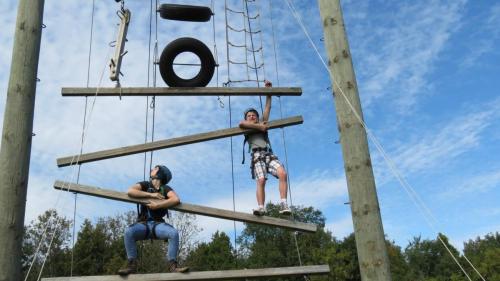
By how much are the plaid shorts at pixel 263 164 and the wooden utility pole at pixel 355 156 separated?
1.13 metres

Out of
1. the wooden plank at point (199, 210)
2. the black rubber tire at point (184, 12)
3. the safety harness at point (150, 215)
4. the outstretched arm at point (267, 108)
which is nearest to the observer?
the wooden plank at point (199, 210)

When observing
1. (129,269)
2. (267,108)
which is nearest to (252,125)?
(267,108)

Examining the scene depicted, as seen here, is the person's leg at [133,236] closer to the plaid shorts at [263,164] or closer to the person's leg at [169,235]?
the person's leg at [169,235]

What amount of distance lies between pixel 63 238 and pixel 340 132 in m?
28.6

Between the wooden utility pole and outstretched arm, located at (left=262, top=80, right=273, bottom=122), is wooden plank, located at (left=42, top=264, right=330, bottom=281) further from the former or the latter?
outstretched arm, located at (left=262, top=80, right=273, bottom=122)

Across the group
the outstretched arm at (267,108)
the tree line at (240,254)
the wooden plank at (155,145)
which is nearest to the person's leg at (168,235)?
the wooden plank at (155,145)

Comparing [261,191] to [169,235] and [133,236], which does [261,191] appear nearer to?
[169,235]

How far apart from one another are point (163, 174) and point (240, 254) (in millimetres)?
40462

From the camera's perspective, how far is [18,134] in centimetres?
431

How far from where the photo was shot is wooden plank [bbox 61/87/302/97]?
Answer: 482 centimetres

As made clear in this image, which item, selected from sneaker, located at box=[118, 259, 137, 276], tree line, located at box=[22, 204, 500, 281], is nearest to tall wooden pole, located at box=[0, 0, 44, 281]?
sneaker, located at box=[118, 259, 137, 276]

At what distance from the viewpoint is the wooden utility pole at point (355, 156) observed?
3.86m

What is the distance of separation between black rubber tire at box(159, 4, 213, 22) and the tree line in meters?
16.0

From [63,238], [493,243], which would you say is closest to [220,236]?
[63,238]
